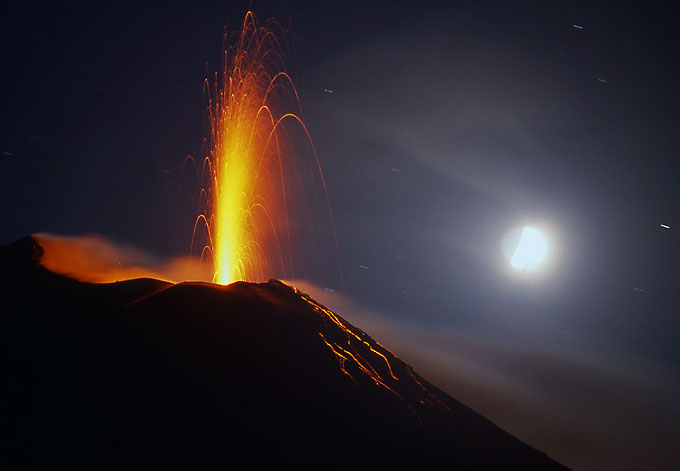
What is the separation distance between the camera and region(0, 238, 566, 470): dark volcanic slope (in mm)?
18016

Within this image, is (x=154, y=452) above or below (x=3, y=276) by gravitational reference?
below

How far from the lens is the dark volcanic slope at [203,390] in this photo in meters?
18.0

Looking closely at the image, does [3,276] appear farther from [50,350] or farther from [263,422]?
[263,422]

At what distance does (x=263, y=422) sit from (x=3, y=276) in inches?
1260

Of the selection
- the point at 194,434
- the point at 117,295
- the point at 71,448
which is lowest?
the point at 71,448

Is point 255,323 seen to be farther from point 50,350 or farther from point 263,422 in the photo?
point 50,350

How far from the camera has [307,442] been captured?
69.4 ft

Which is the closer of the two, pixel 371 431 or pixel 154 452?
pixel 154 452

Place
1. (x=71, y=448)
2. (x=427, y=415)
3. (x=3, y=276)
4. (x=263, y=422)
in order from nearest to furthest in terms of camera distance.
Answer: (x=71, y=448) < (x=263, y=422) < (x=427, y=415) < (x=3, y=276)

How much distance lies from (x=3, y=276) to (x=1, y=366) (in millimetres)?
21211

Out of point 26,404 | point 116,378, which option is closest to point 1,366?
point 26,404

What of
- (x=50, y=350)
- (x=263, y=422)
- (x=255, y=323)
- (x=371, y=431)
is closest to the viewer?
(x=263, y=422)

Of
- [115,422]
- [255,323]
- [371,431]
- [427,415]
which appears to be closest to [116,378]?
[115,422]

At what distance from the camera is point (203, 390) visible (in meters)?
21.8
